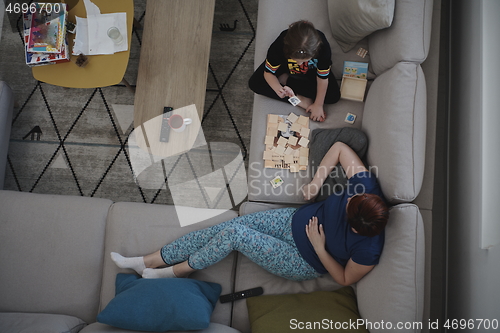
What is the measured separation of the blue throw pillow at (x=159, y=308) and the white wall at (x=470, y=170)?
138 cm

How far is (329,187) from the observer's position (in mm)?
2000

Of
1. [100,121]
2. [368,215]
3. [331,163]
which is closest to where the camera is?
[368,215]

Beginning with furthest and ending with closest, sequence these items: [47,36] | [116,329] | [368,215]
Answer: [47,36] < [116,329] < [368,215]

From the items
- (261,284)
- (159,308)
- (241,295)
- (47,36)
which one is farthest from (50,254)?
(47,36)

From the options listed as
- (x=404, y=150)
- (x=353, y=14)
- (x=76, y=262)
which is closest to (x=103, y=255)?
(x=76, y=262)

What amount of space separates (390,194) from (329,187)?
14.5 inches

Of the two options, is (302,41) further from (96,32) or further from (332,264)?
(96,32)

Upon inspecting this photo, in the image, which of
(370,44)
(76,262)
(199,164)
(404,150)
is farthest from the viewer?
(199,164)

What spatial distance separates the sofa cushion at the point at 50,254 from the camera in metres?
1.86

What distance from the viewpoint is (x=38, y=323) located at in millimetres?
1721

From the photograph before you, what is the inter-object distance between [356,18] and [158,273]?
72.3 inches

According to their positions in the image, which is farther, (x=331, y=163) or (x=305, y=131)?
(x=305, y=131)

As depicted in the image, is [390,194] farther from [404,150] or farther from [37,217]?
[37,217]

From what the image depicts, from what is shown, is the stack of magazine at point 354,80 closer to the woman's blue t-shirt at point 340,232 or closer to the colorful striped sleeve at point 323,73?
the colorful striped sleeve at point 323,73
